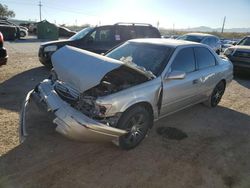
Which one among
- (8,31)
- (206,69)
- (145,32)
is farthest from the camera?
(8,31)

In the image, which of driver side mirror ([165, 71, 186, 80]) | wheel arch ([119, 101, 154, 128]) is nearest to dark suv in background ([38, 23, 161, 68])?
driver side mirror ([165, 71, 186, 80])

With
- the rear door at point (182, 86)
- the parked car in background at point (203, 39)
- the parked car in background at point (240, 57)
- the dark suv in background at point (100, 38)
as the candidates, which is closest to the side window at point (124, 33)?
the dark suv in background at point (100, 38)

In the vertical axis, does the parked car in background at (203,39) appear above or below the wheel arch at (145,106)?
above

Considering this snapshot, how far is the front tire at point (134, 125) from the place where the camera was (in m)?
3.54

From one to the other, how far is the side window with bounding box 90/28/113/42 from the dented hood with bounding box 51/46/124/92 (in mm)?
4915

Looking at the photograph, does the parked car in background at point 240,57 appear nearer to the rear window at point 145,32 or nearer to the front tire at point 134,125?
the rear window at point 145,32

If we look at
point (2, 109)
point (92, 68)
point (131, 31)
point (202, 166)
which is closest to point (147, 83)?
point (92, 68)

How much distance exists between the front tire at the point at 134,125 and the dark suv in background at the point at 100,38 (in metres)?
5.26

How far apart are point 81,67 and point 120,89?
63cm

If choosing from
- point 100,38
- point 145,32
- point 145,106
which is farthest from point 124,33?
point 145,106

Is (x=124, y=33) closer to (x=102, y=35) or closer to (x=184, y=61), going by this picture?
(x=102, y=35)

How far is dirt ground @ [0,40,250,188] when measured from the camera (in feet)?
10.3

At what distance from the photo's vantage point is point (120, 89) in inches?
142

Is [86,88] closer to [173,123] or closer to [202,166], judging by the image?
[202,166]
